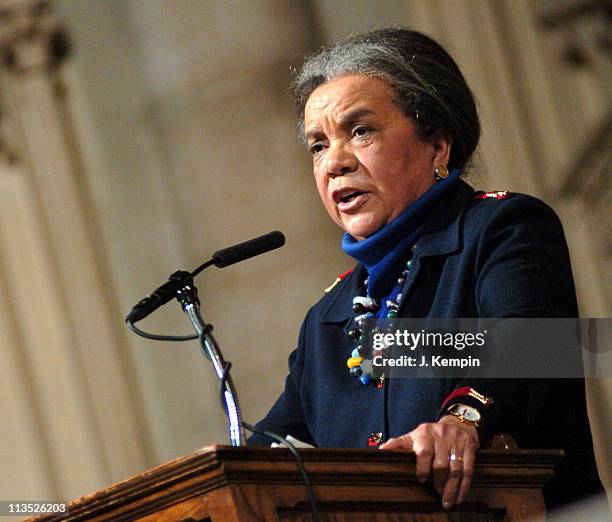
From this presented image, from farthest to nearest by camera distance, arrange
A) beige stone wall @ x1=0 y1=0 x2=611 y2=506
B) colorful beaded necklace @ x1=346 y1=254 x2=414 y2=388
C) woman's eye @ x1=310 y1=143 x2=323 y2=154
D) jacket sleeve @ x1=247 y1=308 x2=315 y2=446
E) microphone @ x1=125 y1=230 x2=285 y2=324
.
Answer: beige stone wall @ x1=0 y1=0 x2=611 y2=506 → woman's eye @ x1=310 y1=143 x2=323 y2=154 → jacket sleeve @ x1=247 y1=308 x2=315 y2=446 → colorful beaded necklace @ x1=346 y1=254 x2=414 y2=388 → microphone @ x1=125 y1=230 x2=285 y2=324

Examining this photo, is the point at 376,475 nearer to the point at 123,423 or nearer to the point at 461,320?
the point at 461,320

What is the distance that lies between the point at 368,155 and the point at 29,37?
2.90 metres

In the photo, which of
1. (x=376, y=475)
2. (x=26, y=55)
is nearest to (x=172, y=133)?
(x=26, y=55)

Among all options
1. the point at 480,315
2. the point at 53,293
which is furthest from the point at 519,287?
the point at 53,293

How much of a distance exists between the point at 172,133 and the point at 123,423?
1313 mm

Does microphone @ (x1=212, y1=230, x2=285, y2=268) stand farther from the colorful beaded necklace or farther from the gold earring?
the gold earring

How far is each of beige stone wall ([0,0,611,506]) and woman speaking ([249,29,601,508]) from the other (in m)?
1.78

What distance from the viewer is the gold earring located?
10.6ft

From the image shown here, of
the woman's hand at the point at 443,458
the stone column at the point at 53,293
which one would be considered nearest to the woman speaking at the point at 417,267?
the woman's hand at the point at 443,458

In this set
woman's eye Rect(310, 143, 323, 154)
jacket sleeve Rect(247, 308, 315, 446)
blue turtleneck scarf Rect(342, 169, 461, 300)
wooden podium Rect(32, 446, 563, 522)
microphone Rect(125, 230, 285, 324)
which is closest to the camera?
wooden podium Rect(32, 446, 563, 522)

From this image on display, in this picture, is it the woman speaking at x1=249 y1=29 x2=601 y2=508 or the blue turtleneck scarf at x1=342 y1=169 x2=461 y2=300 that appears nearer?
the woman speaking at x1=249 y1=29 x2=601 y2=508

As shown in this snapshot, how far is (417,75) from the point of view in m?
3.21

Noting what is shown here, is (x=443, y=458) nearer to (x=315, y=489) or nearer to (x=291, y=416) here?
(x=315, y=489)

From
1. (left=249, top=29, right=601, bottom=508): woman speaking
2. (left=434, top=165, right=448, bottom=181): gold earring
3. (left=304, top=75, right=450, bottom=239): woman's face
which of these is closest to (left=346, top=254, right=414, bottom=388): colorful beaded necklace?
(left=249, top=29, right=601, bottom=508): woman speaking
